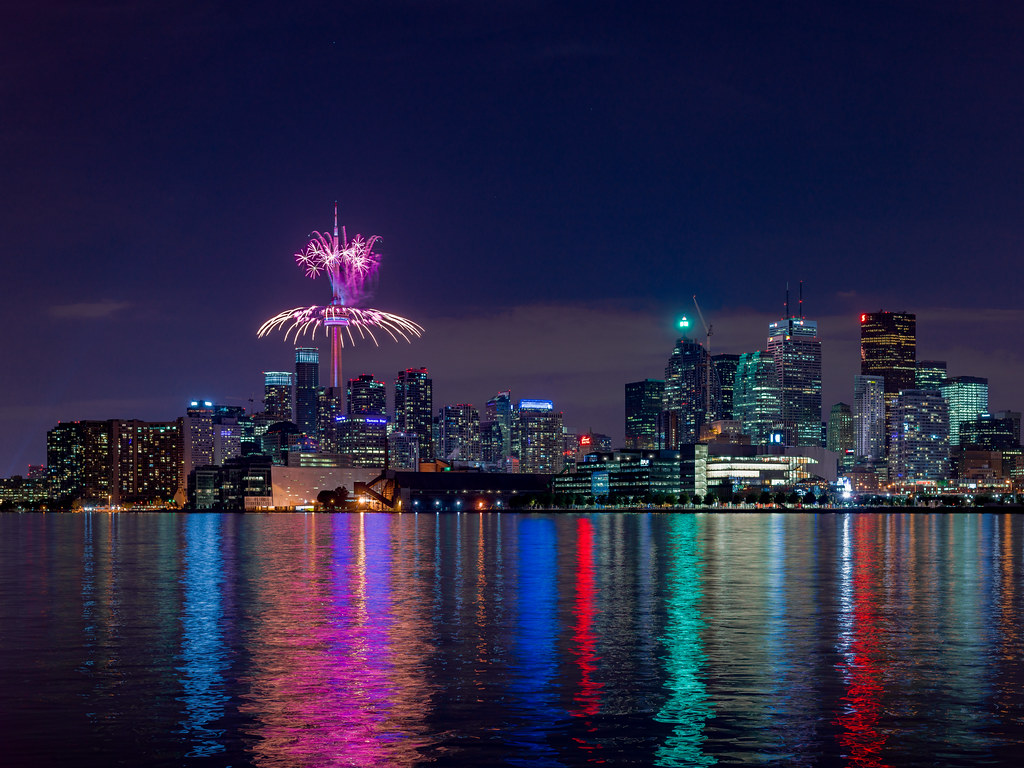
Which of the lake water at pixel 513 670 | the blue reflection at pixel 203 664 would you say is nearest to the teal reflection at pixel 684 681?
the lake water at pixel 513 670

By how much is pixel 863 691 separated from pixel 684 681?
181 inches

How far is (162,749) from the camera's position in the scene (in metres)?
25.3

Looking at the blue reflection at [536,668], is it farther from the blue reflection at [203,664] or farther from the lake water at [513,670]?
the blue reflection at [203,664]

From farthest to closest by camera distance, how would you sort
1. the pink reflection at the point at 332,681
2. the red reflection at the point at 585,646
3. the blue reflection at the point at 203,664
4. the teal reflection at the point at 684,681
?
1. the red reflection at the point at 585,646
2. the blue reflection at the point at 203,664
3. the pink reflection at the point at 332,681
4. the teal reflection at the point at 684,681

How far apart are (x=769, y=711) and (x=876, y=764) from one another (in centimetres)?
522

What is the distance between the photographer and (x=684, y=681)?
1310 inches

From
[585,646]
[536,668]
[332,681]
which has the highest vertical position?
[332,681]

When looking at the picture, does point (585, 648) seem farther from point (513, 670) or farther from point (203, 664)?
point (203, 664)

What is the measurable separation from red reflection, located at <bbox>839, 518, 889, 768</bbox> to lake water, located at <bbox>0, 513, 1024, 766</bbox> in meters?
0.10

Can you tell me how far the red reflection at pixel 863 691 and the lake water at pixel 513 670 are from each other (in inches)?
4.1

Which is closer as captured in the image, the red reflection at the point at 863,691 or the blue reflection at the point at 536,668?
the red reflection at the point at 863,691

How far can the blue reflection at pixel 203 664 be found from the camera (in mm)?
26875

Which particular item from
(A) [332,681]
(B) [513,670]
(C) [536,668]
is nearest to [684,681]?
(C) [536,668]

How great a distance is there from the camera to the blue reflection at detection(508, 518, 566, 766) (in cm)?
2566
